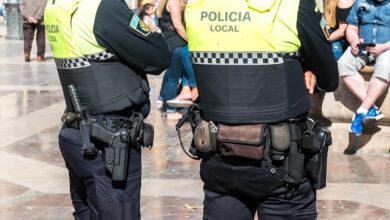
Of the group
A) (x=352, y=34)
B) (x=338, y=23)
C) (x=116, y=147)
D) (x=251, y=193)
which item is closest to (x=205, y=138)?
(x=251, y=193)

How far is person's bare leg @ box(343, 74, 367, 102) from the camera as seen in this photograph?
747cm

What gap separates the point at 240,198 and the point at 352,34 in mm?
4540

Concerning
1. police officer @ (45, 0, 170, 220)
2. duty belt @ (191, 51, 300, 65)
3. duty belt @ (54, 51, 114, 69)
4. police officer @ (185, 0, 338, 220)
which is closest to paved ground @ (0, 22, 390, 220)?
police officer @ (45, 0, 170, 220)

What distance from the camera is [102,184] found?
4.02m

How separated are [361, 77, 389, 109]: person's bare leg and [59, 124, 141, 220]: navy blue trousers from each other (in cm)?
378

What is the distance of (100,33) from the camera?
152 inches

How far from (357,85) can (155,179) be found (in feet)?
7.47

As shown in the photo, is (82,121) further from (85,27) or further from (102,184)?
(85,27)

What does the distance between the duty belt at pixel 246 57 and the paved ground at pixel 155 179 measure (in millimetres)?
2547

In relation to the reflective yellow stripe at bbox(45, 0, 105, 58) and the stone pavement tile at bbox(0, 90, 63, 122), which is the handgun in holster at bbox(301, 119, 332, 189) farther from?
the stone pavement tile at bbox(0, 90, 63, 122)

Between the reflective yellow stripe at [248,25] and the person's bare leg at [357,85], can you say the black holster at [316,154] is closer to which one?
the reflective yellow stripe at [248,25]

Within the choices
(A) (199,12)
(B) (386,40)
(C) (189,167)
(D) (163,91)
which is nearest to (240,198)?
(A) (199,12)

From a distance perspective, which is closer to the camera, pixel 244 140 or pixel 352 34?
pixel 244 140

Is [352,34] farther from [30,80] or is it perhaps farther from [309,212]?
[30,80]
